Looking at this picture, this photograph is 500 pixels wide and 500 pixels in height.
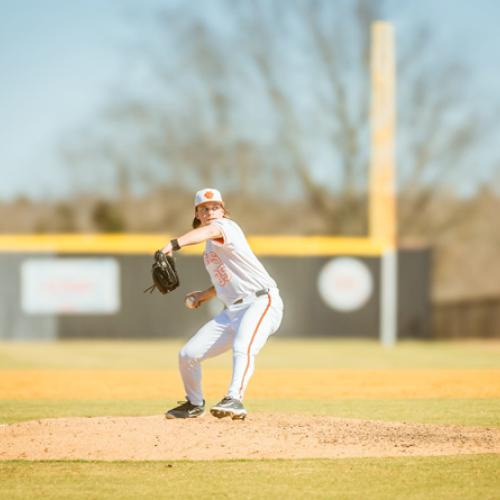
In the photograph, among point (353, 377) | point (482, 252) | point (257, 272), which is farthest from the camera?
point (482, 252)

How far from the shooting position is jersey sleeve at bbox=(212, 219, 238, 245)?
7.23m

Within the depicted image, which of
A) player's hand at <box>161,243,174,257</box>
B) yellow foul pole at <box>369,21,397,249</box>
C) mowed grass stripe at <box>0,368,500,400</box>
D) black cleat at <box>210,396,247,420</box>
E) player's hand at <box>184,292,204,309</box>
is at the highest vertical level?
yellow foul pole at <box>369,21,397,249</box>

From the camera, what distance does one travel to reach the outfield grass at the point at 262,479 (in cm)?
532

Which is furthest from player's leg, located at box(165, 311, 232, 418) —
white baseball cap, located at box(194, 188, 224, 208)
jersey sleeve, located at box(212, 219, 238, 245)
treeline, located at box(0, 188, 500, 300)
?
treeline, located at box(0, 188, 500, 300)

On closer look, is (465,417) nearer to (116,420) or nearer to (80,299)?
(116,420)

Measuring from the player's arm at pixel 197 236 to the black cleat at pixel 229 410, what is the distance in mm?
1074

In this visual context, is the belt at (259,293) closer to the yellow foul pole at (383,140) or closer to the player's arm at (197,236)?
the player's arm at (197,236)

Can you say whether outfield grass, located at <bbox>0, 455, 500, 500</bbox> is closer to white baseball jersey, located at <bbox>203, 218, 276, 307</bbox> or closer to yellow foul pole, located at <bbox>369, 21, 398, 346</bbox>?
white baseball jersey, located at <bbox>203, 218, 276, 307</bbox>

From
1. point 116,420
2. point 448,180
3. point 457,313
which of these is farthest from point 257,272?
point 448,180

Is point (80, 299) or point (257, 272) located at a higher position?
point (257, 272)

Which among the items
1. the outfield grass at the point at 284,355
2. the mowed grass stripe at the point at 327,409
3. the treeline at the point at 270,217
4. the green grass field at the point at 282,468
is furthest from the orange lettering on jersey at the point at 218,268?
the treeline at the point at 270,217

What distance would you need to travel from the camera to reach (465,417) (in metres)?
8.48

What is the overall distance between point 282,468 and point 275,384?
6.13 meters

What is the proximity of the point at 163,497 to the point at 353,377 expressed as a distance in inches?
316
